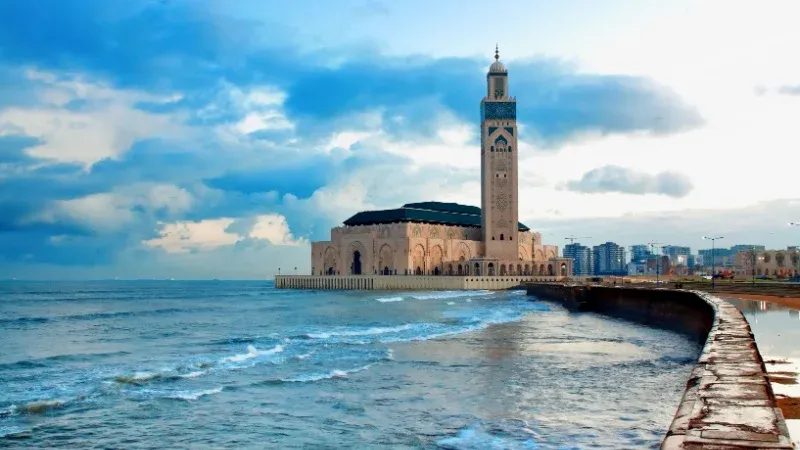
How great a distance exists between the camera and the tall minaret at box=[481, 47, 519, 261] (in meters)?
110

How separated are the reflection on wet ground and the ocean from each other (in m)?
1.83

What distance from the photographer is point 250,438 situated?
11.2 metres

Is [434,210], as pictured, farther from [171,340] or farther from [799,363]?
[799,363]

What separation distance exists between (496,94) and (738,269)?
183 ft

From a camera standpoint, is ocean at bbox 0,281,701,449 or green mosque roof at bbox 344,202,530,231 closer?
ocean at bbox 0,281,701,449

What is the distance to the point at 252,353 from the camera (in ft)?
74.1

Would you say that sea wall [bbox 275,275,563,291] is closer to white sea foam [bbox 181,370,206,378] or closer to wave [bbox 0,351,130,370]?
wave [bbox 0,351,130,370]

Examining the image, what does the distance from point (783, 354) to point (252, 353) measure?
15.0m

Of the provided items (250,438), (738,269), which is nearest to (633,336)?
(250,438)

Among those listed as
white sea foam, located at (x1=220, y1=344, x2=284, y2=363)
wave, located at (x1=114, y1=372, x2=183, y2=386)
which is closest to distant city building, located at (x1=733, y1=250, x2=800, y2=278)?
white sea foam, located at (x1=220, y1=344, x2=284, y2=363)

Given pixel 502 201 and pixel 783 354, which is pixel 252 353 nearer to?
pixel 783 354

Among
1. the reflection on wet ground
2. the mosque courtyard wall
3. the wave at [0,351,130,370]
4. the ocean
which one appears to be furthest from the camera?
the mosque courtyard wall

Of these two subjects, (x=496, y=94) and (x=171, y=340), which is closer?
(x=171, y=340)

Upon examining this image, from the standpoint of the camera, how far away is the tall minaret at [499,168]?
110 meters
